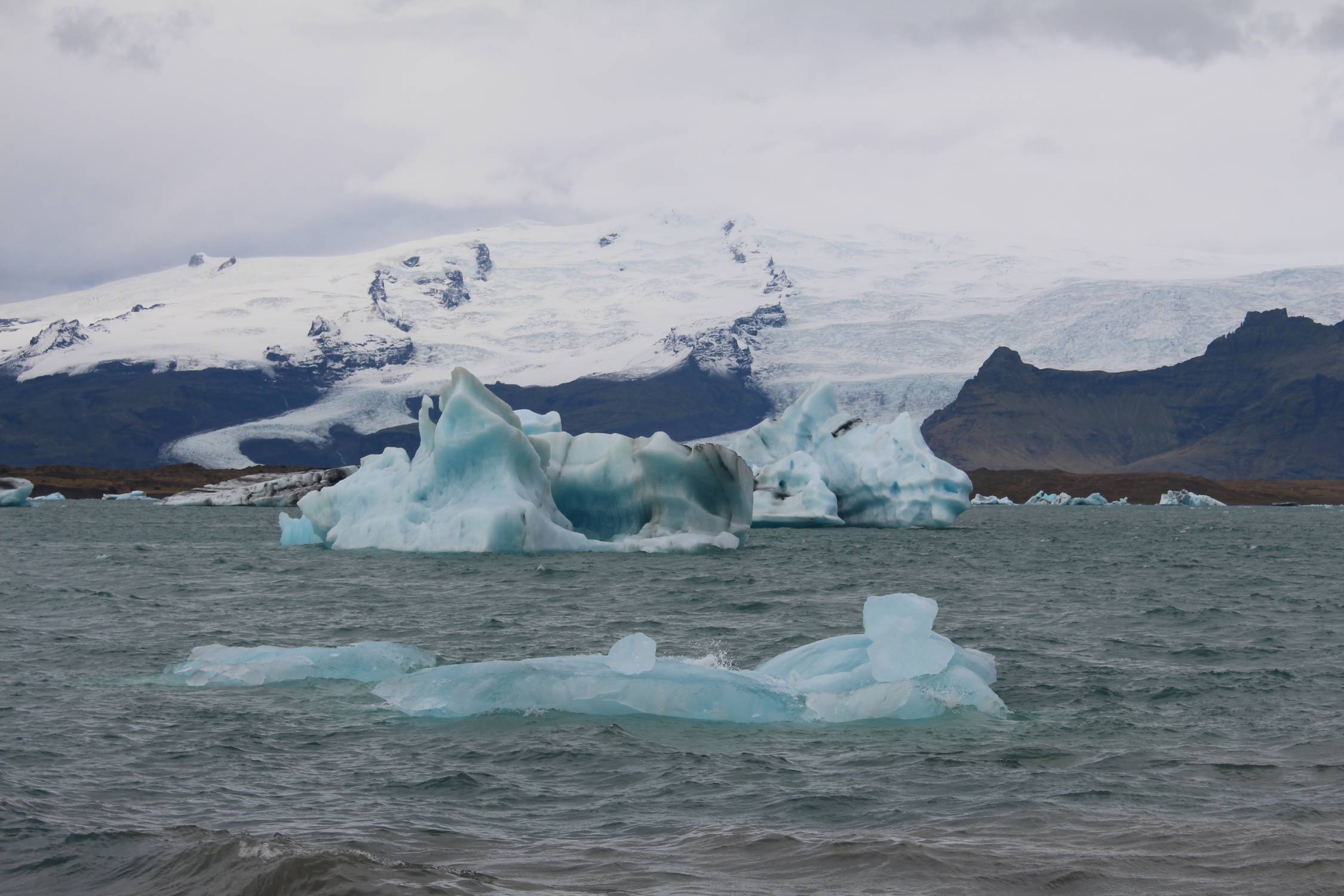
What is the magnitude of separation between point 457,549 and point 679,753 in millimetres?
21970

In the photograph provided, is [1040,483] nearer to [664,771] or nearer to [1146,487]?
[1146,487]

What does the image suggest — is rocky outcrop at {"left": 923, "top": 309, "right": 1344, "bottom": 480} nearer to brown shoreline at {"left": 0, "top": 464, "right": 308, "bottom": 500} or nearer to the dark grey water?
A: brown shoreline at {"left": 0, "top": 464, "right": 308, "bottom": 500}

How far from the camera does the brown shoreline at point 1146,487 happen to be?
128 meters

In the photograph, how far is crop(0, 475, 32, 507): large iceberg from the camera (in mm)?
70750

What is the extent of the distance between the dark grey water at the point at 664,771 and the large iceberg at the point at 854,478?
3187cm

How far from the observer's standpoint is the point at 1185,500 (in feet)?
370

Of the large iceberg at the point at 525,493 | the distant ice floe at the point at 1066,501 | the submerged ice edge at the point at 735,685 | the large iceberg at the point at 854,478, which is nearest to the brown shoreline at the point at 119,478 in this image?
the large iceberg at the point at 854,478

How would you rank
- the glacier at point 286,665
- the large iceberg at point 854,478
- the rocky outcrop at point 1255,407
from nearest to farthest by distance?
1. the glacier at point 286,665
2. the large iceberg at point 854,478
3. the rocky outcrop at point 1255,407

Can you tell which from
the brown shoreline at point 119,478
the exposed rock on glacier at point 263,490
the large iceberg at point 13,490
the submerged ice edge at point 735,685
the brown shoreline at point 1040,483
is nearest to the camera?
the submerged ice edge at point 735,685

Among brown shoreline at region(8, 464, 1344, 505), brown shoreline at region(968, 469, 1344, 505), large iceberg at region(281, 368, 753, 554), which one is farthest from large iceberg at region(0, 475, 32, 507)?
brown shoreline at region(968, 469, 1344, 505)

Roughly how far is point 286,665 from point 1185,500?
360 feet

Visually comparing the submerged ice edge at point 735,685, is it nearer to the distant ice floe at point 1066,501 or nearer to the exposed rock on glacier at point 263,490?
the exposed rock on glacier at point 263,490

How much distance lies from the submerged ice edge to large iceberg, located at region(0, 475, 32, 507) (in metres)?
65.3

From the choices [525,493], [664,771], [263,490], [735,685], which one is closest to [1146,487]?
[263,490]
